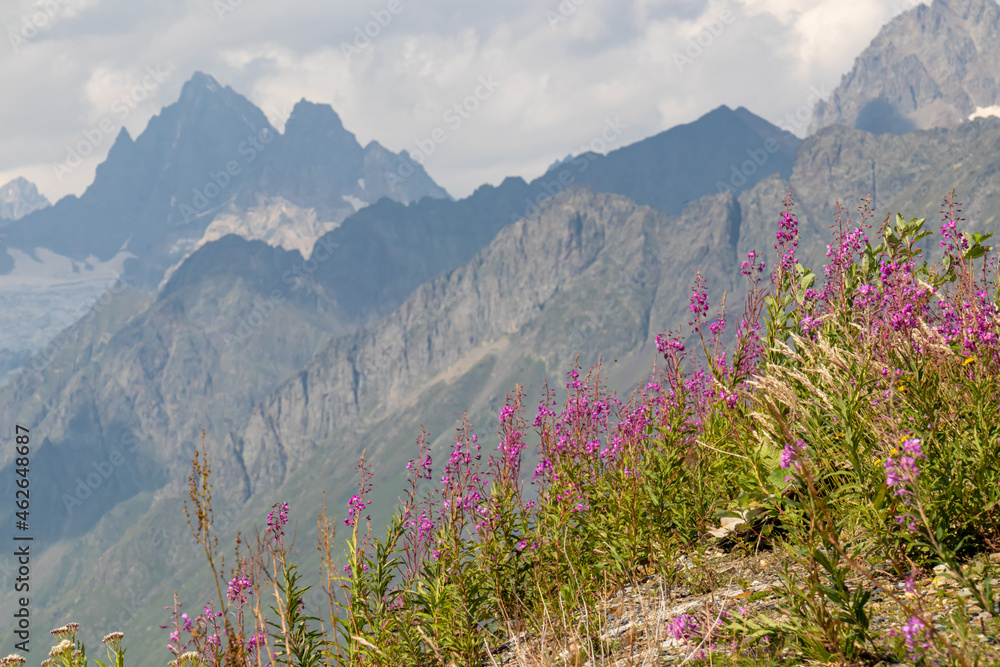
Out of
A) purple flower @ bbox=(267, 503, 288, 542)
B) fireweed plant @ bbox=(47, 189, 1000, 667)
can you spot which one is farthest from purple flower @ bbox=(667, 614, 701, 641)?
purple flower @ bbox=(267, 503, 288, 542)

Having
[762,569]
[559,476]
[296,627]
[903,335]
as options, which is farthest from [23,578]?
[903,335]

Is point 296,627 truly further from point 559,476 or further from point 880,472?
point 880,472

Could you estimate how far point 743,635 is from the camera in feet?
14.3

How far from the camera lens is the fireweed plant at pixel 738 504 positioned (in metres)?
4.11

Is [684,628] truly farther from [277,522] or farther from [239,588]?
[239,588]

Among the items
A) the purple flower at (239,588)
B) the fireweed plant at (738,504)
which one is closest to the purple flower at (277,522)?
the fireweed plant at (738,504)

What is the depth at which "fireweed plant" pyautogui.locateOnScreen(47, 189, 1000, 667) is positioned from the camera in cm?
411

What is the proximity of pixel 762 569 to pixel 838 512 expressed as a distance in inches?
34.7

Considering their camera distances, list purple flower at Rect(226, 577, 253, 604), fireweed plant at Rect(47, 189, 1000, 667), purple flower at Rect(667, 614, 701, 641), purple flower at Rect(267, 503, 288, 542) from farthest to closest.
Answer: purple flower at Rect(226, 577, 253, 604) → purple flower at Rect(267, 503, 288, 542) → purple flower at Rect(667, 614, 701, 641) → fireweed plant at Rect(47, 189, 1000, 667)

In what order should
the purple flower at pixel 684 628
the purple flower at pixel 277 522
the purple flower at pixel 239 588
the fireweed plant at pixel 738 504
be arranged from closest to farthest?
the fireweed plant at pixel 738 504
the purple flower at pixel 684 628
the purple flower at pixel 277 522
the purple flower at pixel 239 588

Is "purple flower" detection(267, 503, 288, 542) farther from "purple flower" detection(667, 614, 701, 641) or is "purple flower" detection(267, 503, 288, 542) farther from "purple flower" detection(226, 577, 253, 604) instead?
"purple flower" detection(667, 614, 701, 641)

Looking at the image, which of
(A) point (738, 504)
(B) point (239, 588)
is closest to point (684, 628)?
(A) point (738, 504)

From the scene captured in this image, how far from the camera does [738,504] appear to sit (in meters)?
6.23

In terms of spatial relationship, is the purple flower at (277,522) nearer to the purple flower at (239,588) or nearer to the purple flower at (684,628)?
the purple flower at (239,588)
